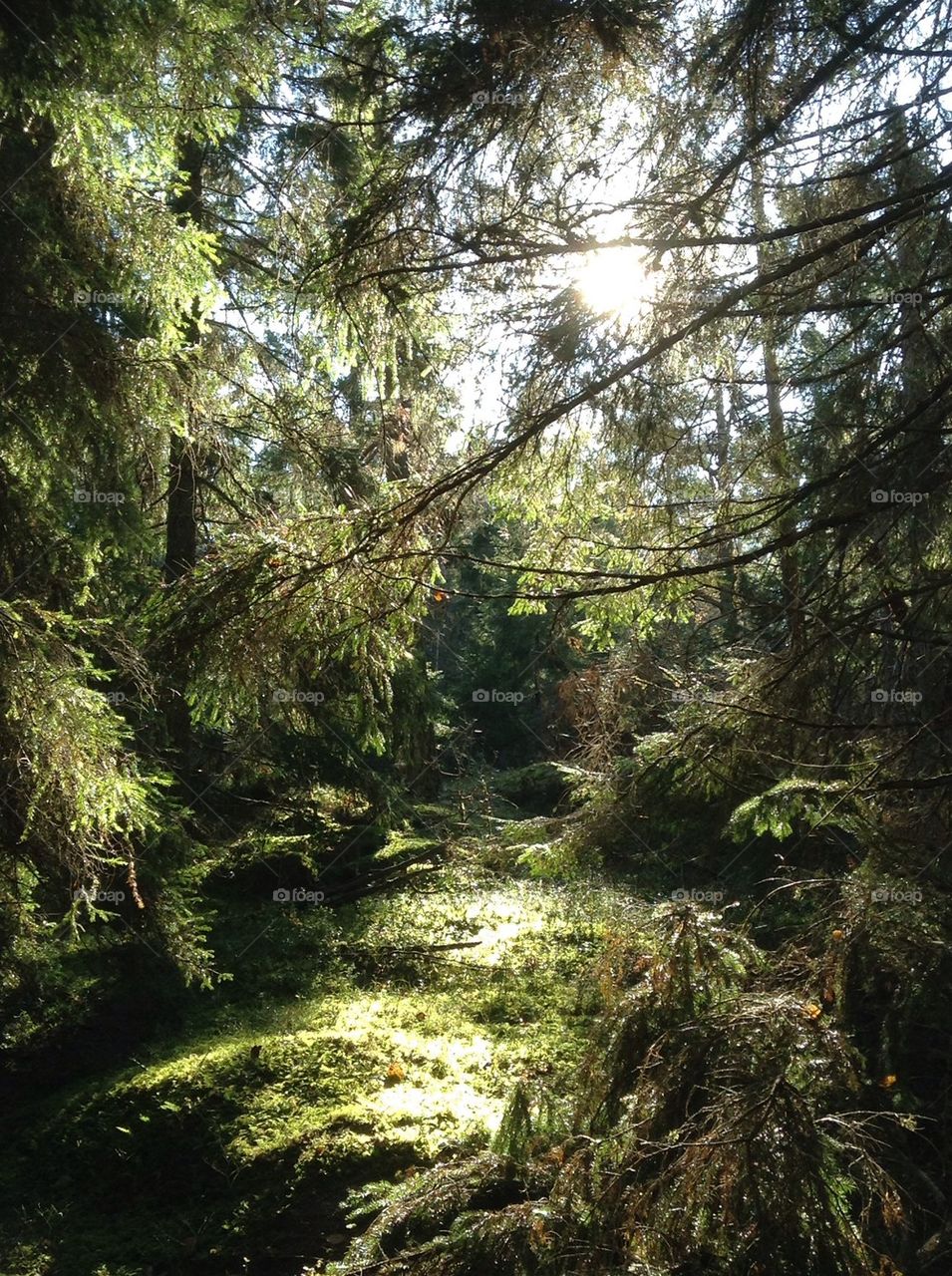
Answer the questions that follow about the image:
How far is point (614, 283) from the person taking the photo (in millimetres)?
4066

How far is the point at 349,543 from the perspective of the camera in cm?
417

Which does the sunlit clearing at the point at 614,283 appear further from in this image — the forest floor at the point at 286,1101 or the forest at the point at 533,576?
the forest floor at the point at 286,1101

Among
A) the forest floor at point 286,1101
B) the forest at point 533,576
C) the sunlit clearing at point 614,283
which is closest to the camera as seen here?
the forest at point 533,576

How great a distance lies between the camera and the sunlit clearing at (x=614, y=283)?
4.03 m

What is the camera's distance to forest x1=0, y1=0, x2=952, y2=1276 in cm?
346

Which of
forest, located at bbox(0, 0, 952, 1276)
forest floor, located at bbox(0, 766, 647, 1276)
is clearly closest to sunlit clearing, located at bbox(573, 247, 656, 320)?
forest, located at bbox(0, 0, 952, 1276)

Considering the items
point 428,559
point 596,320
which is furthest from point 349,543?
point 596,320

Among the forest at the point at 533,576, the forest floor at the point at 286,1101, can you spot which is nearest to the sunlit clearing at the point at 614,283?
the forest at the point at 533,576

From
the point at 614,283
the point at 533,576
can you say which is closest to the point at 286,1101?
the point at 533,576

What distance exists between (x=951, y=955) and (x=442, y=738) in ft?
45.7

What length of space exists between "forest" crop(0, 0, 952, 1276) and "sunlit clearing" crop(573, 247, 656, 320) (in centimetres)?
2

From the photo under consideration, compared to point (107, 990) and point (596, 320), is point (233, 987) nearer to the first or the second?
point (107, 990)

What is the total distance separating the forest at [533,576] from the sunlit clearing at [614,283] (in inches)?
0.9

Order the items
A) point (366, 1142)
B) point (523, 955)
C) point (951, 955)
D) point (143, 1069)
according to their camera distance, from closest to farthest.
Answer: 1. point (951, 955)
2. point (366, 1142)
3. point (143, 1069)
4. point (523, 955)
